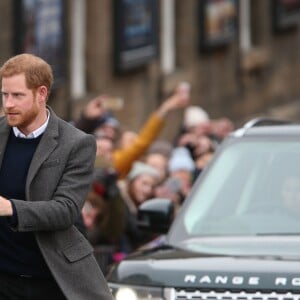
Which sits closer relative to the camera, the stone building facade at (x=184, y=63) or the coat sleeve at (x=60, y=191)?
the coat sleeve at (x=60, y=191)

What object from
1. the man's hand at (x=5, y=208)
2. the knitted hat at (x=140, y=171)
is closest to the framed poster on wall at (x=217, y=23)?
the knitted hat at (x=140, y=171)

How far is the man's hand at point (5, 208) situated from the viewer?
6535 millimetres

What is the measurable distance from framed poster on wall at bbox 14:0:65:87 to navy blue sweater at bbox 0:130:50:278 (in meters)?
10.7

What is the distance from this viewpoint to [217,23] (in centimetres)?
2580

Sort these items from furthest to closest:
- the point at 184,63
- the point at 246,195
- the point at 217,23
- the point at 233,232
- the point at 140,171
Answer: the point at 217,23, the point at 184,63, the point at 140,171, the point at 246,195, the point at 233,232

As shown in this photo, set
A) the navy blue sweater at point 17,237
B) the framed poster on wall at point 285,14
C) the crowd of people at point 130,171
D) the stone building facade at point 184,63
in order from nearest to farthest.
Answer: the navy blue sweater at point 17,237
the crowd of people at point 130,171
the stone building facade at point 184,63
the framed poster on wall at point 285,14

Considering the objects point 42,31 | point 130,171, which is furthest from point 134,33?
point 130,171

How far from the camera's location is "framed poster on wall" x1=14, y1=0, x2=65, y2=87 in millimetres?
17688

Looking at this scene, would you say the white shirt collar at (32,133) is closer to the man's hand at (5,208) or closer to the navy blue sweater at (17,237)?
the navy blue sweater at (17,237)

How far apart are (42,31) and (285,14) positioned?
467 inches

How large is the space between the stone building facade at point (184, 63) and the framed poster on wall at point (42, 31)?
0.23 feet

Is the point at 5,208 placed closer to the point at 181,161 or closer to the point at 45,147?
the point at 45,147

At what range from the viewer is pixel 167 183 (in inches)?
518

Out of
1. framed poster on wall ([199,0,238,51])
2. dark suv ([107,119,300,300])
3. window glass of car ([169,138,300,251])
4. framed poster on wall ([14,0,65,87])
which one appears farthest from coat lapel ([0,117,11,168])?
framed poster on wall ([199,0,238,51])
